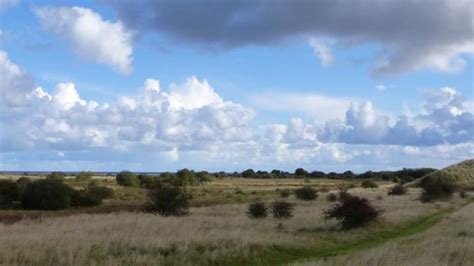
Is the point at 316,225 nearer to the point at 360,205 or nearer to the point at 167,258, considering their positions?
the point at 360,205

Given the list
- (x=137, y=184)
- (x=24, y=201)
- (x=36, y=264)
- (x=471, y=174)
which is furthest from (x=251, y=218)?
(x=471, y=174)

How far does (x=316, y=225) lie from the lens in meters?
29.0

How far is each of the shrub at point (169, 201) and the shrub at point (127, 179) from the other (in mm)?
70882

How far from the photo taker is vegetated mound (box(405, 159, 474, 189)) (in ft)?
332

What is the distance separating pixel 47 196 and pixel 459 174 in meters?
80.9

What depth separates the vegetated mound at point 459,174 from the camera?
10119 centimetres

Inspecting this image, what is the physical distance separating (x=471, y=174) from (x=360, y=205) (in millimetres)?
87963

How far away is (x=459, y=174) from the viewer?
109m

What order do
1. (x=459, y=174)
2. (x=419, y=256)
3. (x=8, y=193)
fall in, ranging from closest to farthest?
(x=419, y=256) < (x=8, y=193) < (x=459, y=174)

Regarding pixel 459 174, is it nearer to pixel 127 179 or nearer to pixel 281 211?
pixel 127 179

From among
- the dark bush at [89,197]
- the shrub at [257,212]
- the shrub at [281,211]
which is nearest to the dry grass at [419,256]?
the shrub at [281,211]

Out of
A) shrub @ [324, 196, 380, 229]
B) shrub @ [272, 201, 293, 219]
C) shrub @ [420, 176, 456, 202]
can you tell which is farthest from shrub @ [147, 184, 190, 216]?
shrub @ [420, 176, 456, 202]

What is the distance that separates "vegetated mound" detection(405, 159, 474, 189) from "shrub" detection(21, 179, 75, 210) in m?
66.6

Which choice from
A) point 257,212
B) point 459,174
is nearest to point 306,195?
point 257,212
